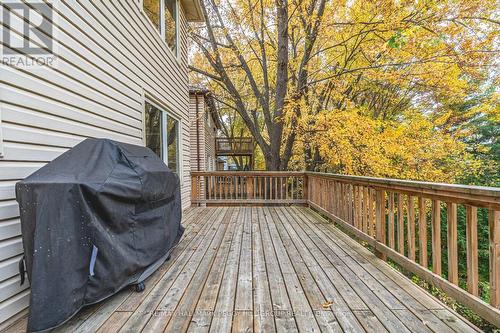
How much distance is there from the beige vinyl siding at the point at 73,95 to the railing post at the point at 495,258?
3.12 metres

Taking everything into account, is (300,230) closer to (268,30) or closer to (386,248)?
(386,248)

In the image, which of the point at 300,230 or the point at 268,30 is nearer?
the point at 300,230

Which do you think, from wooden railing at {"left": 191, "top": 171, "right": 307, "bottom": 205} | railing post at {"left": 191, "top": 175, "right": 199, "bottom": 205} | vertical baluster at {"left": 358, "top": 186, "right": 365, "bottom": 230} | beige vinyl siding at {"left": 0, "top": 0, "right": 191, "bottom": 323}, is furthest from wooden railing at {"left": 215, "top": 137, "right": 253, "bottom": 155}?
vertical baluster at {"left": 358, "top": 186, "right": 365, "bottom": 230}

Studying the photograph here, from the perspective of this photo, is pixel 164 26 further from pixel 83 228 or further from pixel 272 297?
pixel 272 297

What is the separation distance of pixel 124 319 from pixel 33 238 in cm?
79

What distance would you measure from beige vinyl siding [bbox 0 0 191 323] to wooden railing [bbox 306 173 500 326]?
3087mm

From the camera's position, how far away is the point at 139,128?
3801mm

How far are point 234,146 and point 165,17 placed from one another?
12126mm

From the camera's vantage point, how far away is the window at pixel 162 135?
4.16 meters

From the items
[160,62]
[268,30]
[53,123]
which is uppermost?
[268,30]

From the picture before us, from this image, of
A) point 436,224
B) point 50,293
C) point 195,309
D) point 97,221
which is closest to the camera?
point 50,293

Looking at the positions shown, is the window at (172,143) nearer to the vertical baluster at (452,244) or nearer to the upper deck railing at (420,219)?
the upper deck railing at (420,219)

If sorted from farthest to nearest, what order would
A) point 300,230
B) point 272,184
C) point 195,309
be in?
1. point 272,184
2. point 300,230
3. point 195,309

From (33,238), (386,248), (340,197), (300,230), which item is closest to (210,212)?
(300,230)
